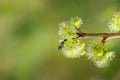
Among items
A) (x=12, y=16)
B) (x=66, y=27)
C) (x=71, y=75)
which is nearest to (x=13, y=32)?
(x=12, y=16)

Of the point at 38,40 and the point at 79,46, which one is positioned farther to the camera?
the point at 38,40

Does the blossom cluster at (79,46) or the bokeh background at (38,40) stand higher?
the bokeh background at (38,40)

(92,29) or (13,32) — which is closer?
(92,29)

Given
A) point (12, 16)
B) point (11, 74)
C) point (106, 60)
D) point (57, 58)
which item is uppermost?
point (12, 16)

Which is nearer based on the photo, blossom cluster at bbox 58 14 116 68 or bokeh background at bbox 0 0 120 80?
blossom cluster at bbox 58 14 116 68

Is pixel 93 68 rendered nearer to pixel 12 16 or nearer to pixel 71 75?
pixel 71 75

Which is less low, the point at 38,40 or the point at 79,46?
the point at 38,40

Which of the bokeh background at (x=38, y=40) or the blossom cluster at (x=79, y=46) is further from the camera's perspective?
the bokeh background at (x=38, y=40)

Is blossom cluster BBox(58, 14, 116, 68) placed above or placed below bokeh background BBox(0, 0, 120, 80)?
below
